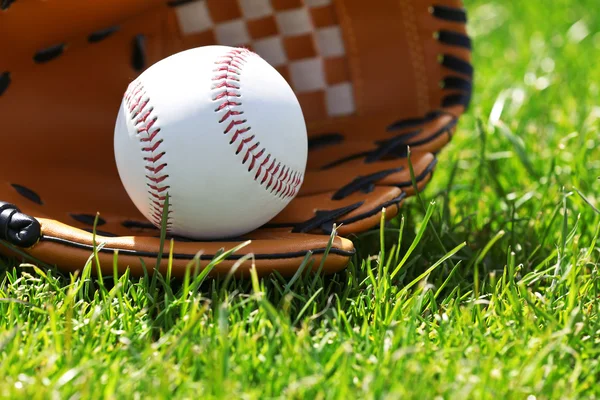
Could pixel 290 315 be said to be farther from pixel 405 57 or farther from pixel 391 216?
pixel 405 57

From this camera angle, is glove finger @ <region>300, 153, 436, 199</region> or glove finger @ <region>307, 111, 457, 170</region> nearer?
glove finger @ <region>300, 153, 436, 199</region>

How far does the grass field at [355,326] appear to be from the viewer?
1.36 metres

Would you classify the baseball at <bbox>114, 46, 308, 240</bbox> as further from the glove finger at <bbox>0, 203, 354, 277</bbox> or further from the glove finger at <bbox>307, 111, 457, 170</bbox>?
the glove finger at <bbox>307, 111, 457, 170</bbox>

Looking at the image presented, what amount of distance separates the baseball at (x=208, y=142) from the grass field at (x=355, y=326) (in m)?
0.19

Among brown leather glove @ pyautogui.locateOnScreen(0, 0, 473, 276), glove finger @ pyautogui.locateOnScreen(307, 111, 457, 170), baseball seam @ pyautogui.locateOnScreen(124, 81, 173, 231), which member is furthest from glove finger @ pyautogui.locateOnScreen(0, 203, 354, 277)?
glove finger @ pyautogui.locateOnScreen(307, 111, 457, 170)

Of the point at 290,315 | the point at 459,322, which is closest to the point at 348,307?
the point at 290,315

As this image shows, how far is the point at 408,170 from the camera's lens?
212cm

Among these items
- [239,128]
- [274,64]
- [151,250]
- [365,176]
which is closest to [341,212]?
[365,176]

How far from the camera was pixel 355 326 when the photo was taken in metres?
1.61

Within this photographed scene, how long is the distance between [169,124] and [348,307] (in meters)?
0.61

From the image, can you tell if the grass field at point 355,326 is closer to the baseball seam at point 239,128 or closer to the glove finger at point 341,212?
the glove finger at point 341,212

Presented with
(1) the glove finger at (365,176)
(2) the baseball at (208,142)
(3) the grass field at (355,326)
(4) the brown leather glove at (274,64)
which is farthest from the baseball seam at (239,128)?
(1) the glove finger at (365,176)

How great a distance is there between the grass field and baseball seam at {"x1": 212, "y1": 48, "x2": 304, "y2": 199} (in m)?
0.26

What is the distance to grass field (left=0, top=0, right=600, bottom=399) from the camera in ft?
4.46
